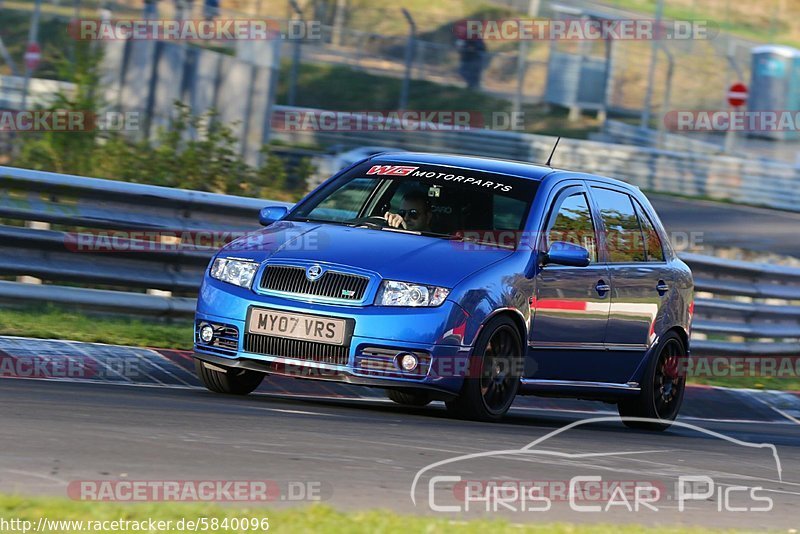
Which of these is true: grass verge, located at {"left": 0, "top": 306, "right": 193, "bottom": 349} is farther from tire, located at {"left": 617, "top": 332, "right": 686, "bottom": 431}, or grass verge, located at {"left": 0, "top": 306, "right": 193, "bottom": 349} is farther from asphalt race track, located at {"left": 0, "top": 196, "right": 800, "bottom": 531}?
tire, located at {"left": 617, "top": 332, "right": 686, "bottom": 431}

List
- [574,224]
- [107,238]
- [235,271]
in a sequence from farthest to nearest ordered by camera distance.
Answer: [107,238] < [574,224] < [235,271]

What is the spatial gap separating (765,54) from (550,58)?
8.77 metres

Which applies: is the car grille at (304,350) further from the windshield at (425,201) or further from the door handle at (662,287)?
the door handle at (662,287)

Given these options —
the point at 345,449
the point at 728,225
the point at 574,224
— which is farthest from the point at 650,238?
the point at 728,225

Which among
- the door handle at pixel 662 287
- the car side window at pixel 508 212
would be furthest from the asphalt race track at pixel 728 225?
the car side window at pixel 508 212

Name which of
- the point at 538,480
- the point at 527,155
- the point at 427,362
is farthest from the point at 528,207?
the point at 527,155

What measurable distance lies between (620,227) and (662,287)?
549 mm

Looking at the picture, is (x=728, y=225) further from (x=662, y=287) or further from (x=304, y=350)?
(x=304, y=350)

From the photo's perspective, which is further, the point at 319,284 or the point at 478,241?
the point at 478,241

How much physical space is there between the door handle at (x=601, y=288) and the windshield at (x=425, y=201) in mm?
770

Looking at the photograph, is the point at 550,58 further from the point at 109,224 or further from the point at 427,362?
the point at 427,362

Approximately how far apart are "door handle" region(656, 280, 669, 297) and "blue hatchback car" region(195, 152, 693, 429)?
2 cm

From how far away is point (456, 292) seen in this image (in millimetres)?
8062

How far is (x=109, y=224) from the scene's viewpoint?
1081 cm
